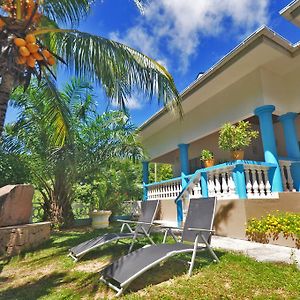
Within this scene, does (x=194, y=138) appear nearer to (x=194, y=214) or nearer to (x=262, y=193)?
(x=262, y=193)

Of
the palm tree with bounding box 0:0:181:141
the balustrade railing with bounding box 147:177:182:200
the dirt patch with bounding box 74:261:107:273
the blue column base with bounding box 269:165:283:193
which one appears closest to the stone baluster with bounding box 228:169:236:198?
the blue column base with bounding box 269:165:283:193

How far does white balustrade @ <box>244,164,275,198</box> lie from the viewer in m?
6.54

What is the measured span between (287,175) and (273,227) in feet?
9.34

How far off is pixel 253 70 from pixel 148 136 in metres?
8.48

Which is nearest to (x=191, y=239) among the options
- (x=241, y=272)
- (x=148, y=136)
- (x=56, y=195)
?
(x=241, y=272)

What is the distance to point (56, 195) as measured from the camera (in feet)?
35.4

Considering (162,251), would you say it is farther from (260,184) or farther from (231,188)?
(260,184)

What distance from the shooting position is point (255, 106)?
25.5 feet

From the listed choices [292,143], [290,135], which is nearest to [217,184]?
[292,143]

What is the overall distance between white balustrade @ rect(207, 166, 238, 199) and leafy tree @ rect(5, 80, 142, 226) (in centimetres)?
475

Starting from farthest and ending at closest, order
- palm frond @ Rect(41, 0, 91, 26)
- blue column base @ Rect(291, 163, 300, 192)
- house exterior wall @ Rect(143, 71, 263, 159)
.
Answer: house exterior wall @ Rect(143, 71, 263, 159)
blue column base @ Rect(291, 163, 300, 192)
palm frond @ Rect(41, 0, 91, 26)

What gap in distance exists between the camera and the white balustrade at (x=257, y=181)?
257 inches

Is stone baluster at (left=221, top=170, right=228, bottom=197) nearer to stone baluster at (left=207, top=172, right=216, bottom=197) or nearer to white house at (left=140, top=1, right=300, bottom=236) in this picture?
white house at (left=140, top=1, right=300, bottom=236)

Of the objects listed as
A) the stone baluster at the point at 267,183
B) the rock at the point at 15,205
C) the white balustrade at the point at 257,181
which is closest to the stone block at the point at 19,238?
the rock at the point at 15,205
